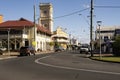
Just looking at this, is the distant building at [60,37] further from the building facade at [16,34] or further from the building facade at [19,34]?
the building facade at [16,34]

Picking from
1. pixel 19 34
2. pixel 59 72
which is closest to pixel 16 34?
pixel 19 34

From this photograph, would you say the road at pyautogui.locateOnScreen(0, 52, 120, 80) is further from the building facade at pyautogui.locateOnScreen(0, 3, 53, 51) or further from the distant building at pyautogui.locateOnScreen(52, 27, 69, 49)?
the distant building at pyautogui.locateOnScreen(52, 27, 69, 49)

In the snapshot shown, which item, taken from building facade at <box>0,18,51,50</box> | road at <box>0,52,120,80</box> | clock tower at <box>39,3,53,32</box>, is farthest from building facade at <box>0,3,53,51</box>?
road at <box>0,52,120,80</box>

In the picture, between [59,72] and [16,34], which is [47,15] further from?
[59,72]

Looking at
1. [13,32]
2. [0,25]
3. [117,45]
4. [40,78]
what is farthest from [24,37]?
[40,78]

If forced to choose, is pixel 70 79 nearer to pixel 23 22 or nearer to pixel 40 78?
pixel 40 78

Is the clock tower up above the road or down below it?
above

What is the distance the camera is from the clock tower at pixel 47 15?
143 m

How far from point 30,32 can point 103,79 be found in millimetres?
82944

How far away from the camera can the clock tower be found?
143 m

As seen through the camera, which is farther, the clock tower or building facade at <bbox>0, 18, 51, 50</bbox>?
the clock tower

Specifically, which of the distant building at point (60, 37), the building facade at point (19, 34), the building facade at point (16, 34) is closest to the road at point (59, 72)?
the building facade at point (19, 34)

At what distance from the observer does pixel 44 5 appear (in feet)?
473

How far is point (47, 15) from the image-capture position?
472 feet
